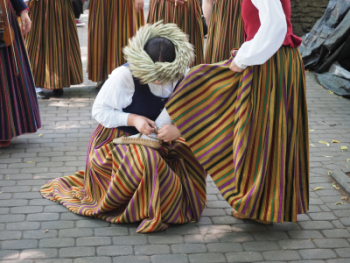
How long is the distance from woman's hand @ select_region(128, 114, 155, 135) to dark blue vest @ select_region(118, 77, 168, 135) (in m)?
0.07

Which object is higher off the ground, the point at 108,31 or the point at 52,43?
the point at 108,31

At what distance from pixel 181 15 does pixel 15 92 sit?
7.66 feet

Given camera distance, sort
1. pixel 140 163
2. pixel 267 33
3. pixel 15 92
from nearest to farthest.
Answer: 1. pixel 267 33
2. pixel 140 163
3. pixel 15 92

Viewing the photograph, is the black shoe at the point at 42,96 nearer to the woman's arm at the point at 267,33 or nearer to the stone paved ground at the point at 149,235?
the stone paved ground at the point at 149,235

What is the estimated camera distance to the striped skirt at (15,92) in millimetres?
4043

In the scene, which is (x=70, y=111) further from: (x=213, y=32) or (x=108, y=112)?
(x=108, y=112)

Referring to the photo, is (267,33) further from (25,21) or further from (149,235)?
(25,21)

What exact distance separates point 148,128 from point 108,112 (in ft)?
0.95

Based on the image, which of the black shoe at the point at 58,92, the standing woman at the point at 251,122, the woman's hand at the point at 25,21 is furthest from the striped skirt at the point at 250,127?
the black shoe at the point at 58,92

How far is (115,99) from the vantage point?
9.49 ft

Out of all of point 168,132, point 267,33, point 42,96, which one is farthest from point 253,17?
point 42,96

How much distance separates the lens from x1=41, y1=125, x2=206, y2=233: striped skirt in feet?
9.25

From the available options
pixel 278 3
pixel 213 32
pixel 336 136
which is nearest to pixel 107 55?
pixel 213 32

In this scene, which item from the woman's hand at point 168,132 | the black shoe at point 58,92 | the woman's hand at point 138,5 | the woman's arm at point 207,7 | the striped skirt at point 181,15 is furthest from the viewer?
the black shoe at point 58,92
